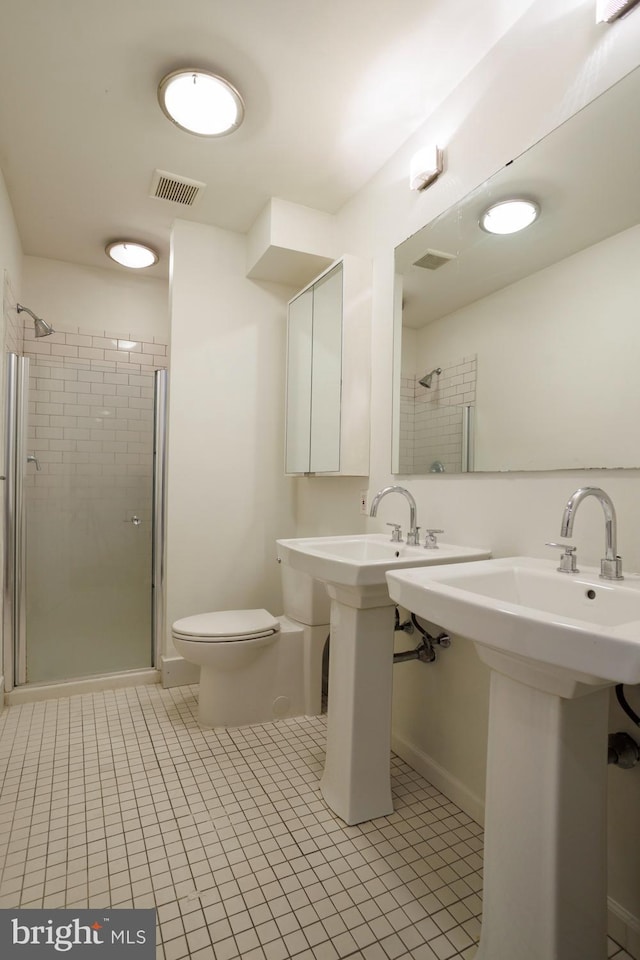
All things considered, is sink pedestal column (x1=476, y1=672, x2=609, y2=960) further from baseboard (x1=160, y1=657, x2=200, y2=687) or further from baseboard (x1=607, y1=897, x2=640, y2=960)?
baseboard (x1=160, y1=657, x2=200, y2=687)

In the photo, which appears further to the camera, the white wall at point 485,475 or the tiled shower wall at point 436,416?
the tiled shower wall at point 436,416

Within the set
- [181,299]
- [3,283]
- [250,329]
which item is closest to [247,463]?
[250,329]

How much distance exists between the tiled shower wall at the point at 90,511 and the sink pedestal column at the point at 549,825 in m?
2.22

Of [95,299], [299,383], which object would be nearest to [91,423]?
[95,299]

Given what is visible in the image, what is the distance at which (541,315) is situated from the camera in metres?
1.39

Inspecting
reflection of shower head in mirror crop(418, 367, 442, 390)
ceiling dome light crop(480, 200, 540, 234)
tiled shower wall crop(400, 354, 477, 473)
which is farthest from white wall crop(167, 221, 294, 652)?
ceiling dome light crop(480, 200, 540, 234)

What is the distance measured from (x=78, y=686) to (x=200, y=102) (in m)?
2.68

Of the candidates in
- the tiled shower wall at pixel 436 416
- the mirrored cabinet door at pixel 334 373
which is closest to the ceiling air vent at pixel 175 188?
the mirrored cabinet door at pixel 334 373

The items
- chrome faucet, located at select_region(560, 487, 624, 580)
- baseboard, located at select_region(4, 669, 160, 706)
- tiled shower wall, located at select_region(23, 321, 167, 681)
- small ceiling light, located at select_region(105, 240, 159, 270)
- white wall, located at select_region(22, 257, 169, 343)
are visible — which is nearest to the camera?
chrome faucet, located at select_region(560, 487, 624, 580)

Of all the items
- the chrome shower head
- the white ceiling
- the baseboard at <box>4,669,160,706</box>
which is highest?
the white ceiling

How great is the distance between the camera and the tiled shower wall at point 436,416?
65.8 inches

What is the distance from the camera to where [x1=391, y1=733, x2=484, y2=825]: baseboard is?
152cm

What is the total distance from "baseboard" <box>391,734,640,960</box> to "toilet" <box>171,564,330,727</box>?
0.50 m

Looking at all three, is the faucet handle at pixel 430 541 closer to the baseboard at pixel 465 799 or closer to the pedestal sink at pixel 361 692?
the pedestal sink at pixel 361 692
